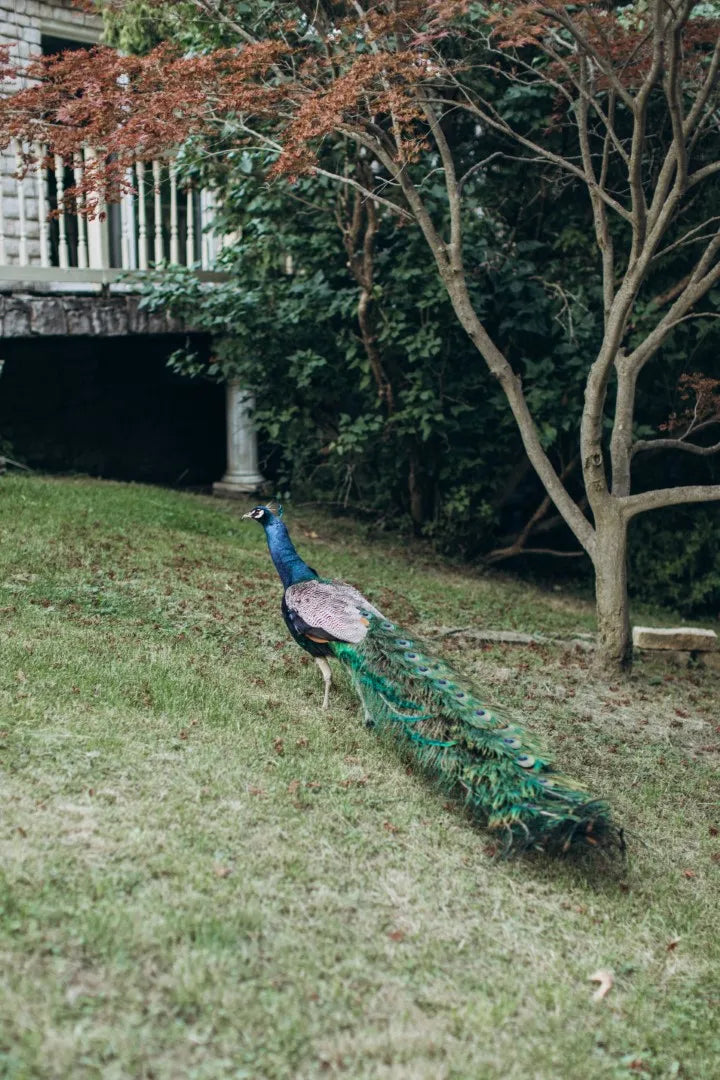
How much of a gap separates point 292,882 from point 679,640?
14.9 feet

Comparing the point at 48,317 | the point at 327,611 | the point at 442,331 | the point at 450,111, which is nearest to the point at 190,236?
the point at 48,317

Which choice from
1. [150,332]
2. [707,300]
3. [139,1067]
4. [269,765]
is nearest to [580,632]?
[707,300]

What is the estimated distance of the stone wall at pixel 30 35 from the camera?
396 inches

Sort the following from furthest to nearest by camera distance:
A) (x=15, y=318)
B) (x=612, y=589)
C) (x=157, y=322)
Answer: (x=157, y=322)
(x=15, y=318)
(x=612, y=589)

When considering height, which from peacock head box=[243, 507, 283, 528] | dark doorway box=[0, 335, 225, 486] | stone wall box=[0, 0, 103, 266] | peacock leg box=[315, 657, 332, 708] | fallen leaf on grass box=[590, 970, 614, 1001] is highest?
stone wall box=[0, 0, 103, 266]

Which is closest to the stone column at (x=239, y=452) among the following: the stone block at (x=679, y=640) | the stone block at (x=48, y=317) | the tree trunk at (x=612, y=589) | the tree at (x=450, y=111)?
the stone block at (x=48, y=317)

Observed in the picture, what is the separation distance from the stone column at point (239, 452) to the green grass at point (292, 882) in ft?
14.3

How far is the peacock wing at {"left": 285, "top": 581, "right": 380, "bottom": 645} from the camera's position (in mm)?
5312

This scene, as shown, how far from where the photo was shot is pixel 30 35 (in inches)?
418

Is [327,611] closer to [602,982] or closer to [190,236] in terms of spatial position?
[602,982]

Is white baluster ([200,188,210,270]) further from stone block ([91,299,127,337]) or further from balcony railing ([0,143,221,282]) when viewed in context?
stone block ([91,299,127,337])

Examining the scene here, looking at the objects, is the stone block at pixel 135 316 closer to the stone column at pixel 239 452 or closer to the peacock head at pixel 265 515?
the stone column at pixel 239 452

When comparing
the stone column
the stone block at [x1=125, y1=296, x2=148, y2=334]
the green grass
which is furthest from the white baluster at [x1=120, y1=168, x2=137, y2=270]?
the green grass

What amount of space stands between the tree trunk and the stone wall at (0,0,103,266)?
19.3 ft
